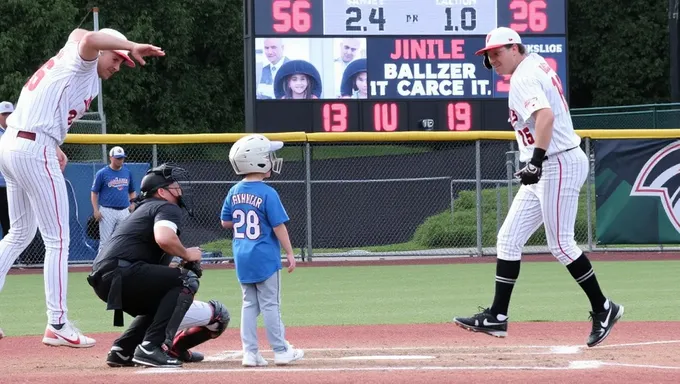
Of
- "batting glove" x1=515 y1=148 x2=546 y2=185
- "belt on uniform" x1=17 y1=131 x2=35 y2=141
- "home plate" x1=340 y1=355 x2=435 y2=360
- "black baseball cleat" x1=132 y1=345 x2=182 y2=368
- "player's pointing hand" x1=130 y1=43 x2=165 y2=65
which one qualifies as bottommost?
"home plate" x1=340 y1=355 x2=435 y2=360

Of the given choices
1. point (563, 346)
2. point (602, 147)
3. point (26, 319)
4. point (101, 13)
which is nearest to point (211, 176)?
point (602, 147)

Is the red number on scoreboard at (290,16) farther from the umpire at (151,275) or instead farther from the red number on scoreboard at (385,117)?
the umpire at (151,275)

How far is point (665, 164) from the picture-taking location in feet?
54.0

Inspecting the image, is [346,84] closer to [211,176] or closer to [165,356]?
[211,176]

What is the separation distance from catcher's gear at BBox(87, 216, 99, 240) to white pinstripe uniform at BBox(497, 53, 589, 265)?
9.04 metres

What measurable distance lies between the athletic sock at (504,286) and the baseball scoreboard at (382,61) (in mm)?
10197

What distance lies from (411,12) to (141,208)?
11562 millimetres

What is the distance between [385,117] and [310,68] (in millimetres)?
1376

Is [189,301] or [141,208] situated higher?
[141,208]

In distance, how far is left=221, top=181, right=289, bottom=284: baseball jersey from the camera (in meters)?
6.74

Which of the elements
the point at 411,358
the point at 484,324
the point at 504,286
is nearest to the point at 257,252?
the point at 411,358

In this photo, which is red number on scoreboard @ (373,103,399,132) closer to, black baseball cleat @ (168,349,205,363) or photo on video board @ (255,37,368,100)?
photo on video board @ (255,37,368,100)

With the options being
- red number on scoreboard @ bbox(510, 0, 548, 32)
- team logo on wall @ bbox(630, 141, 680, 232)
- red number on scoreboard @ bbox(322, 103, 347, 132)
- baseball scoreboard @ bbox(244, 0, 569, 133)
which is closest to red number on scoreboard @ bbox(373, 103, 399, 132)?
baseball scoreboard @ bbox(244, 0, 569, 133)

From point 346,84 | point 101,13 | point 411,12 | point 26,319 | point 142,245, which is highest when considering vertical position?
point 101,13
